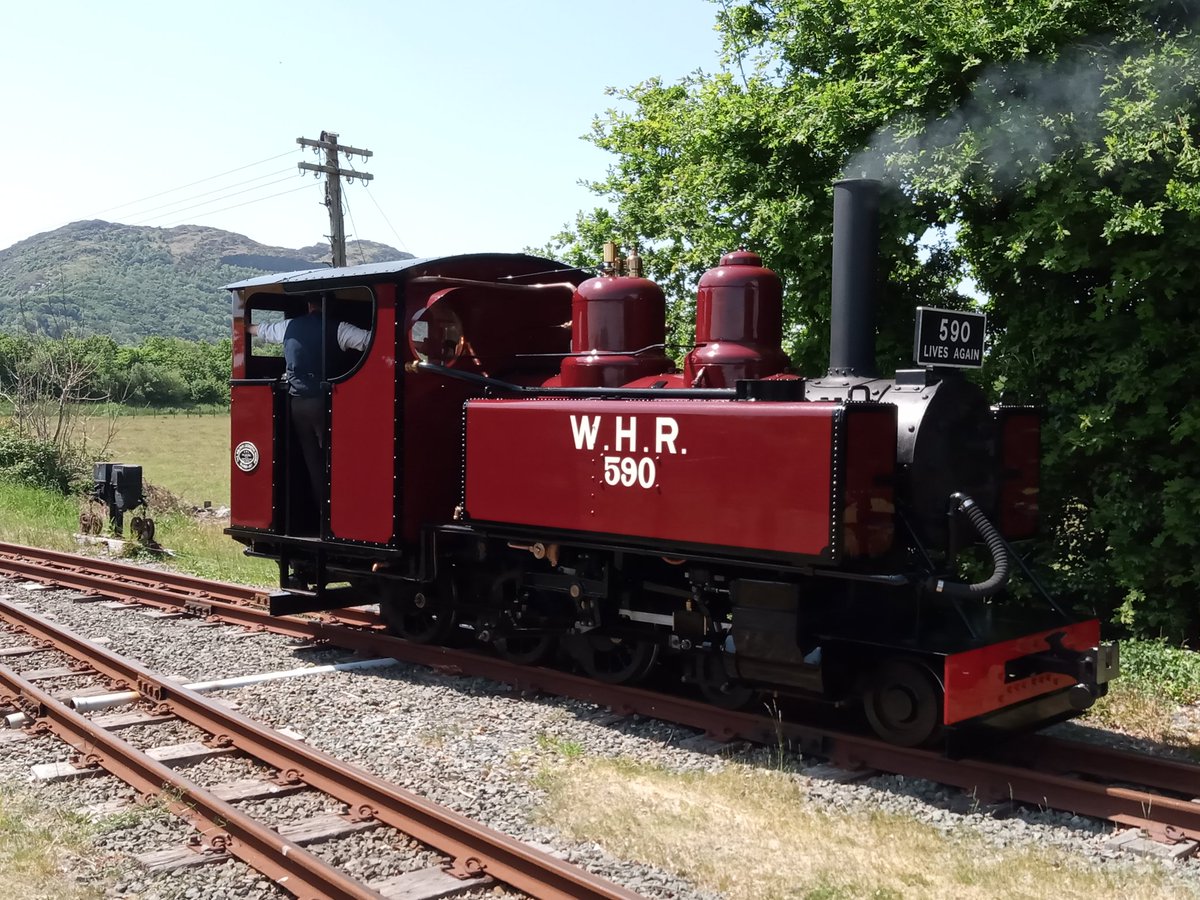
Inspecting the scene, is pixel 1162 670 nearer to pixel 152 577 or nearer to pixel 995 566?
pixel 995 566

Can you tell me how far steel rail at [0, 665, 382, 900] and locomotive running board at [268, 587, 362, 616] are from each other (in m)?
1.89

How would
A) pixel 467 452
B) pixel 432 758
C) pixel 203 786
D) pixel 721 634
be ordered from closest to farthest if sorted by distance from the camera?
pixel 203 786 → pixel 432 758 → pixel 721 634 → pixel 467 452

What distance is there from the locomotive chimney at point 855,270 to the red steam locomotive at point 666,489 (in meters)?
0.01

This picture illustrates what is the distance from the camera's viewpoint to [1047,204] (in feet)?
24.9

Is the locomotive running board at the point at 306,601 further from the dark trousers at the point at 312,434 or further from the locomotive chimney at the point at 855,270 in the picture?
the locomotive chimney at the point at 855,270

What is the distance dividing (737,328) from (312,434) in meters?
3.40

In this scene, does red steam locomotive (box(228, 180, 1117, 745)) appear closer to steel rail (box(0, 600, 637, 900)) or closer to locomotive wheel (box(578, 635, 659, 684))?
locomotive wheel (box(578, 635, 659, 684))

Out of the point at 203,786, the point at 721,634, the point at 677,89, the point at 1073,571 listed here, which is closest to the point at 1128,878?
the point at 721,634

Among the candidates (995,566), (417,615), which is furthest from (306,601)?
(995,566)

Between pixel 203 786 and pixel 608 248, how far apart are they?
155 inches

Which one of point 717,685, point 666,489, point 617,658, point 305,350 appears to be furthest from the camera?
point 305,350

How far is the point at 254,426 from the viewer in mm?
8289

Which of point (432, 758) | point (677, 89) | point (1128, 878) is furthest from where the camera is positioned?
point (677, 89)

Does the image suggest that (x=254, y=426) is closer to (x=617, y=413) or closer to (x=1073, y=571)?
(x=617, y=413)
